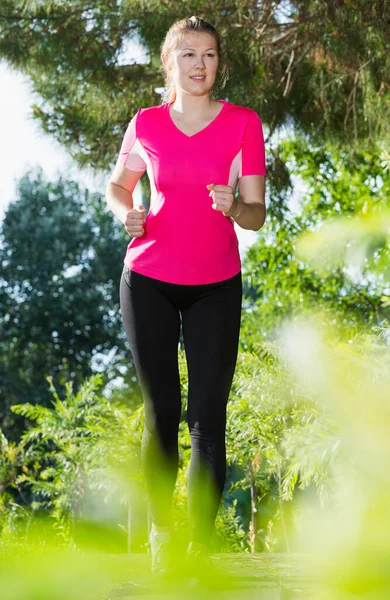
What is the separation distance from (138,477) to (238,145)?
2.72 m

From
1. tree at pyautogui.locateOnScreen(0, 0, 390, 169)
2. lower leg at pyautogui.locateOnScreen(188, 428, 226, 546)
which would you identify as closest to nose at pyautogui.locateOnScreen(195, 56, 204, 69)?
lower leg at pyautogui.locateOnScreen(188, 428, 226, 546)

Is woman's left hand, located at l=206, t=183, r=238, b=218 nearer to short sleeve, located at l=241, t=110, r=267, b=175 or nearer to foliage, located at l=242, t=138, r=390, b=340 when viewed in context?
short sleeve, located at l=241, t=110, r=267, b=175

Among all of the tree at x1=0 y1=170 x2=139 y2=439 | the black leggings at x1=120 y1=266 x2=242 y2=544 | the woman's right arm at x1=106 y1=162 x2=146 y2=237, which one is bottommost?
the black leggings at x1=120 y1=266 x2=242 y2=544

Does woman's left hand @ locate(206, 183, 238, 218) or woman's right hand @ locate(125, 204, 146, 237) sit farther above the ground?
woman's right hand @ locate(125, 204, 146, 237)

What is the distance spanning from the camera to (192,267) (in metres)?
1.92

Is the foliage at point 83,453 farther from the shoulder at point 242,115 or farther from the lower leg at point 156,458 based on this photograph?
the shoulder at point 242,115

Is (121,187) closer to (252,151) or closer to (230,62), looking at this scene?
(252,151)

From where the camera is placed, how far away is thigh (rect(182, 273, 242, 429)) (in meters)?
1.88

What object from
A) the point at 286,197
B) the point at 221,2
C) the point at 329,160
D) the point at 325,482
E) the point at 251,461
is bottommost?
the point at 325,482

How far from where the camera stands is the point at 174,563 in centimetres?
37

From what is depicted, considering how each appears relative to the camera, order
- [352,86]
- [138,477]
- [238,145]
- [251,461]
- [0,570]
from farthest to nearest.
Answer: [352,86]
[138,477]
[251,461]
[238,145]
[0,570]

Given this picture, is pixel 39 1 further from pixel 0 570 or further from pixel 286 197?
pixel 0 570

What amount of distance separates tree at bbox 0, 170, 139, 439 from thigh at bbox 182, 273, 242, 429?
16.0m

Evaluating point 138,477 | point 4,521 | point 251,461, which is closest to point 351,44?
point 251,461
